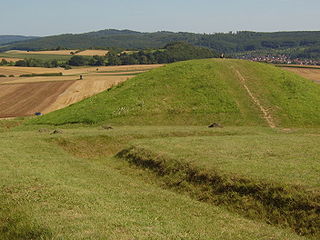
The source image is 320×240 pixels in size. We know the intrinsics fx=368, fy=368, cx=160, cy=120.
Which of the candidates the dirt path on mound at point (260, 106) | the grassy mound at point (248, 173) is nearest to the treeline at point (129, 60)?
the dirt path on mound at point (260, 106)

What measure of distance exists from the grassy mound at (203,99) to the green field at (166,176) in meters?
0.26

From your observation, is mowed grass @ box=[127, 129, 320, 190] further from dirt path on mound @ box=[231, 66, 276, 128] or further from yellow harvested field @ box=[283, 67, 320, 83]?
yellow harvested field @ box=[283, 67, 320, 83]

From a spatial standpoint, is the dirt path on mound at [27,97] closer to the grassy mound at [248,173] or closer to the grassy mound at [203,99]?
the grassy mound at [203,99]

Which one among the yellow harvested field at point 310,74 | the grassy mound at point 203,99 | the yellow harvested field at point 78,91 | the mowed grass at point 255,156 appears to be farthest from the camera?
the yellow harvested field at point 310,74

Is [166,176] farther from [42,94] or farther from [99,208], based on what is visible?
[42,94]

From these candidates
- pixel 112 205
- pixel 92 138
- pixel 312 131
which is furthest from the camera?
pixel 312 131

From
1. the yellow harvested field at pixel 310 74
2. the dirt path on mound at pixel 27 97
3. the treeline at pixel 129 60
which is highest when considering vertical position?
the treeline at pixel 129 60

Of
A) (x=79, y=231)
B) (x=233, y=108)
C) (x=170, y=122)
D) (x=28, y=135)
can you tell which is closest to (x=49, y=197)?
(x=79, y=231)

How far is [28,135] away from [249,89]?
2981cm

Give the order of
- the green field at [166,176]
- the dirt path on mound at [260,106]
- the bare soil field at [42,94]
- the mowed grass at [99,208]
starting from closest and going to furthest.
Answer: the mowed grass at [99,208] → the green field at [166,176] → the dirt path on mound at [260,106] → the bare soil field at [42,94]

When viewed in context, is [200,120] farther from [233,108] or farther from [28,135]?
[28,135]

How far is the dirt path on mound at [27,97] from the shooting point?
67125 mm

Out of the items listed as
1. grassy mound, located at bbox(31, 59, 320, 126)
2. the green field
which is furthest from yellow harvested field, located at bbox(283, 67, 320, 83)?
the green field

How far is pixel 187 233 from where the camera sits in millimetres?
13922
